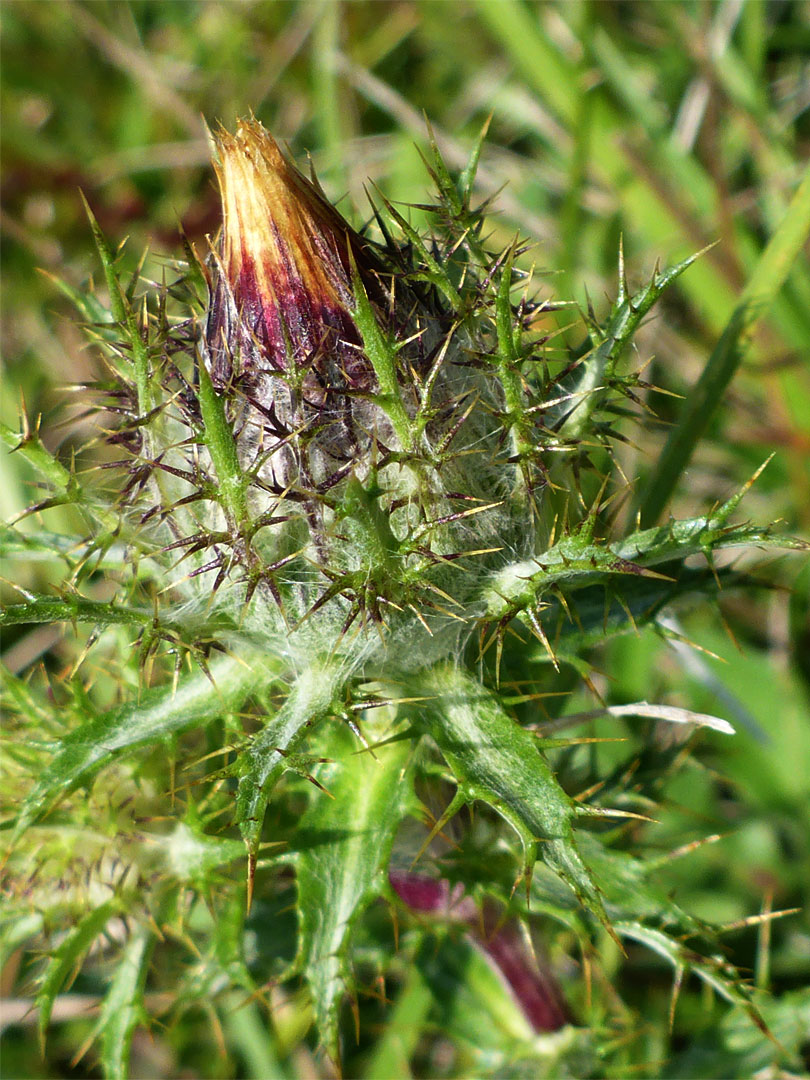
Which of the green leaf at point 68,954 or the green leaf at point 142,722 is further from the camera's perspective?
the green leaf at point 68,954

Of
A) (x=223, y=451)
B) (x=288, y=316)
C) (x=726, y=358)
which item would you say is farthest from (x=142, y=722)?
(x=726, y=358)

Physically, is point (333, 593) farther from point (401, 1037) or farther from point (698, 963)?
point (401, 1037)

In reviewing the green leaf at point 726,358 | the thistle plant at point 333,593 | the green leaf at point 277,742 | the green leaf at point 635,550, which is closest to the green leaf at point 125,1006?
the thistle plant at point 333,593

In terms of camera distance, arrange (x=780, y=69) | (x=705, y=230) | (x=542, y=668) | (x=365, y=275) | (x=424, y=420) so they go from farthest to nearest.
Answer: (x=780, y=69) → (x=705, y=230) → (x=542, y=668) → (x=365, y=275) → (x=424, y=420)

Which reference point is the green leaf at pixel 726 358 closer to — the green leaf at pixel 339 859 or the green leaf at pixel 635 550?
the green leaf at pixel 635 550

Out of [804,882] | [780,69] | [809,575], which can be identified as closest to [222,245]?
[809,575]

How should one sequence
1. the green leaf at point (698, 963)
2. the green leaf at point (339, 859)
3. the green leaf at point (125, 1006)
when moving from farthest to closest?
the green leaf at point (125, 1006), the green leaf at point (698, 963), the green leaf at point (339, 859)

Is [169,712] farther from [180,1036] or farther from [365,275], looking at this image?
[180,1036]

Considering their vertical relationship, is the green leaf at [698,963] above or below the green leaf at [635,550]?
below
